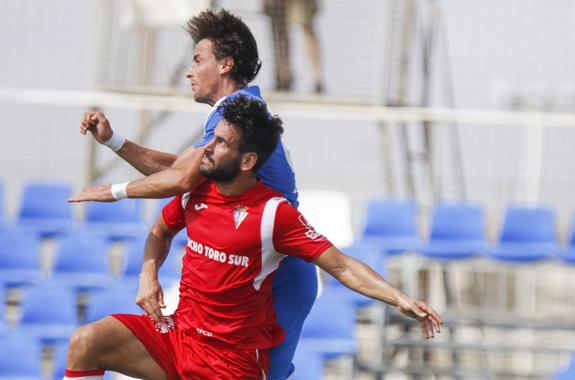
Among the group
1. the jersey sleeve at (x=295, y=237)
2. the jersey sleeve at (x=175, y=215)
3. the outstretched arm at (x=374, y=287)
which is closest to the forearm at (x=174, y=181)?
the jersey sleeve at (x=175, y=215)

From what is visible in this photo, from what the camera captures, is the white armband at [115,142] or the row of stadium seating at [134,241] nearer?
the white armband at [115,142]

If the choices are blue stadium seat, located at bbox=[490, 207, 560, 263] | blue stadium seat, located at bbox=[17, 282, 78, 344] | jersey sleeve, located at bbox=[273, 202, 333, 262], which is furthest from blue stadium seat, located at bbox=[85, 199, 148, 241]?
jersey sleeve, located at bbox=[273, 202, 333, 262]

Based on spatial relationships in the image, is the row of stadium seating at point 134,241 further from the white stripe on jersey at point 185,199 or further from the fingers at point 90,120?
the fingers at point 90,120

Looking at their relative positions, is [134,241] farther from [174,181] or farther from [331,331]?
[174,181]

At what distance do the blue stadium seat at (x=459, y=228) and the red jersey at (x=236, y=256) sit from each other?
5.92 metres

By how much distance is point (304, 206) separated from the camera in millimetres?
11078

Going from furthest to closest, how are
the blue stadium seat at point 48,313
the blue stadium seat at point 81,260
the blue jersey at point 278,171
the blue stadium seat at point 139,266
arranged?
the blue stadium seat at point 81,260
the blue stadium seat at point 139,266
the blue stadium seat at point 48,313
the blue jersey at point 278,171

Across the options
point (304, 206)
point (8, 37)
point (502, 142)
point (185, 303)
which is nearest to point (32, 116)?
point (8, 37)

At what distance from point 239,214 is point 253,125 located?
0.40 metres

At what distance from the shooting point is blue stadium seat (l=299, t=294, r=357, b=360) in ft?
30.4

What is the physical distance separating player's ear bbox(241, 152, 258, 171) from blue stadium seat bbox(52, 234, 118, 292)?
18.0 ft

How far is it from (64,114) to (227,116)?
23.8 ft

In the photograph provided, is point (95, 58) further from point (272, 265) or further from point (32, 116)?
point (272, 265)

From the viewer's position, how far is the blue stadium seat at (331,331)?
9.26m
